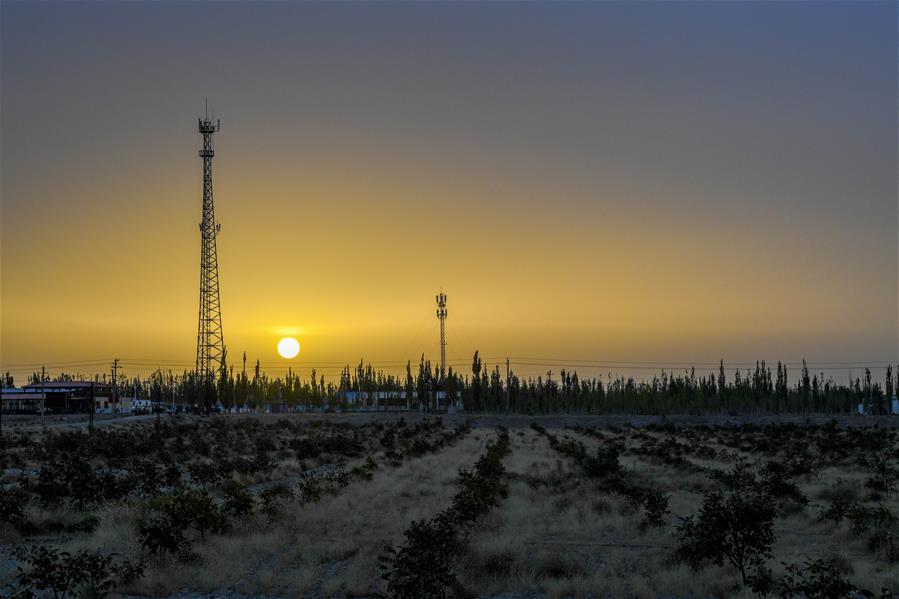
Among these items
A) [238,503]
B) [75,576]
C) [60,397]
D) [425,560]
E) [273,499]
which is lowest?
[60,397]

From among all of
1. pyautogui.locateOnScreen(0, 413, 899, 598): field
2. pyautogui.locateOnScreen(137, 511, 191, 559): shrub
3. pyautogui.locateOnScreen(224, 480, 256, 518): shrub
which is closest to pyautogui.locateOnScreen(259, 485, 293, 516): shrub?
pyautogui.locateOnScreen(0, 413, 899, 598): field

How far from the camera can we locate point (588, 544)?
18.7 metres

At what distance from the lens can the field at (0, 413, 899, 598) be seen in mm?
14180

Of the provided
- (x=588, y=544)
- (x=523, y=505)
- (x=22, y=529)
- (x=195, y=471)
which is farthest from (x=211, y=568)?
(x=195, y=471)

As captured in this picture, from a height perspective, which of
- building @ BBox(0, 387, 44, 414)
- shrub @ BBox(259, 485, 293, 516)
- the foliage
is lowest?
building @ BBox(0, 387, 44, 414)

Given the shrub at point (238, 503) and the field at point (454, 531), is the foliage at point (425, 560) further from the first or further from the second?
the shrub at point (238, 503)

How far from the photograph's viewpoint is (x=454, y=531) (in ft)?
54.7

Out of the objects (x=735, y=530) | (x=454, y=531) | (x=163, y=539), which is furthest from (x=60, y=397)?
(x=735, y=530)

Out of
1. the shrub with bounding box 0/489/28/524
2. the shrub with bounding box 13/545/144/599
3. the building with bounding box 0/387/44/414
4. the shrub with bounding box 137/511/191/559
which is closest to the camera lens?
the shrub with bounding box 13/545/144/599

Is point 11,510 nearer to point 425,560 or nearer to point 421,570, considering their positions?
point 425,560

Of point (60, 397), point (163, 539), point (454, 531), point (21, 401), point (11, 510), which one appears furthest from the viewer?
point (21, 401)

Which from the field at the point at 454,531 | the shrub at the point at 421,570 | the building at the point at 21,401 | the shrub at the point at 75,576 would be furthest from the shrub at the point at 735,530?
the building at the point at 21,401

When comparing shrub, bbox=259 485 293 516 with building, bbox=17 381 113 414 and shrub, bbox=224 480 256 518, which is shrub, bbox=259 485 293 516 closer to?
shrub, bbox=224 480 256 518

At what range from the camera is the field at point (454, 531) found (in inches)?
558
